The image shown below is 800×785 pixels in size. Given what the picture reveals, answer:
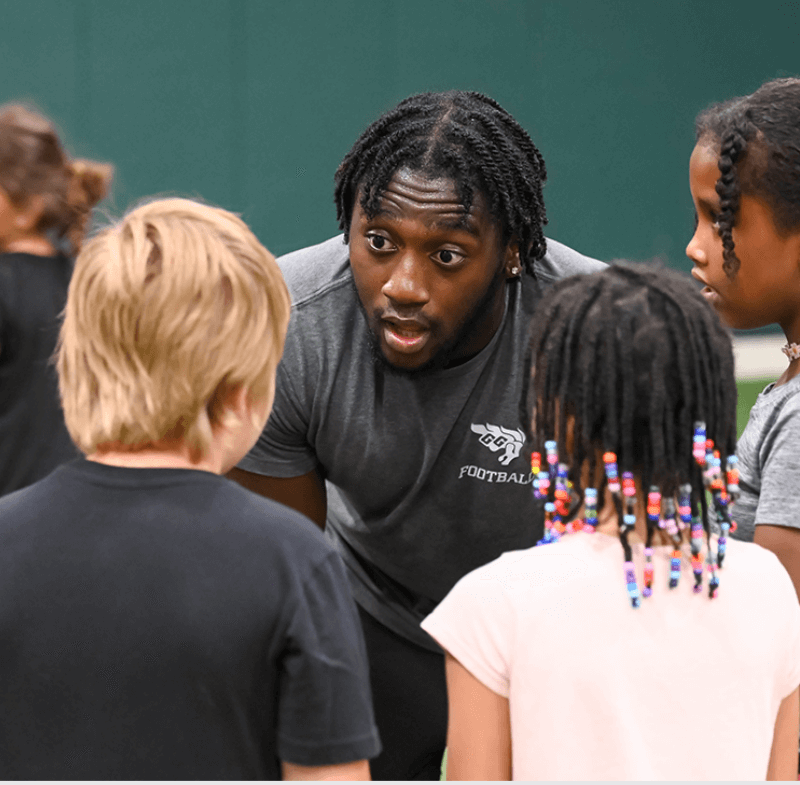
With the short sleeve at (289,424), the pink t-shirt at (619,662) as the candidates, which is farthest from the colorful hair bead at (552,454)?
the short sleeve at (289,424)

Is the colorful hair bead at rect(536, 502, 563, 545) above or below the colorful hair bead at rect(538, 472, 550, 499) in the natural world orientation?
below

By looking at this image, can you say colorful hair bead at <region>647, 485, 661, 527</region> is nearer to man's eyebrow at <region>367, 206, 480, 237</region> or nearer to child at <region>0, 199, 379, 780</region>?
child at <region>0, 199, 379, 780</region>

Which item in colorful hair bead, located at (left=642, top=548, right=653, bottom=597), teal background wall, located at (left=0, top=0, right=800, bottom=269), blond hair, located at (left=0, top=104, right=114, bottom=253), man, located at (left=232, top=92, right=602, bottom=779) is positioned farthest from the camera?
teal background wall, located at (left=0, top=0, right=800, bottom=269)

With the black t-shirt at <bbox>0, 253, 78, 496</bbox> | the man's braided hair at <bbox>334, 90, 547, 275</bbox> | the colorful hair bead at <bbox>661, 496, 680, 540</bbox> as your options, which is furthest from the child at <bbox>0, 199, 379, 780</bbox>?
the black t-shirt at <bbox>0, 253, 78, 496</bbox>

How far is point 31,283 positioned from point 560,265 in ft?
3.96

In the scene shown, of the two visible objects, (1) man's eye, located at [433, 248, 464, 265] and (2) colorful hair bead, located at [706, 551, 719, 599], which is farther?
(1) man's eye, located at [433, 248, 464, 265]

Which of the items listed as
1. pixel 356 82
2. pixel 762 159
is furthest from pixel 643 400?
pixel 356 82

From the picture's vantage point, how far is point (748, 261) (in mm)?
1759

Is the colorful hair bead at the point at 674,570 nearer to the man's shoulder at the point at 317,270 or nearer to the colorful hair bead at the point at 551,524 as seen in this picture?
the colorful hair bead at the point at 551,524

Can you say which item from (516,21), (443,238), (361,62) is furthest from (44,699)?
(516,21)

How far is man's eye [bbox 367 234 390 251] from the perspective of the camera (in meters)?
1.78

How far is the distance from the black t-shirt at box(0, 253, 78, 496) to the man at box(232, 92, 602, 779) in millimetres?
607

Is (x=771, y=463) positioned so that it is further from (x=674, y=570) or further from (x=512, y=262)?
(x=512, y=262)

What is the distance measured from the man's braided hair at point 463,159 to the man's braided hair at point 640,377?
514 millimetres
